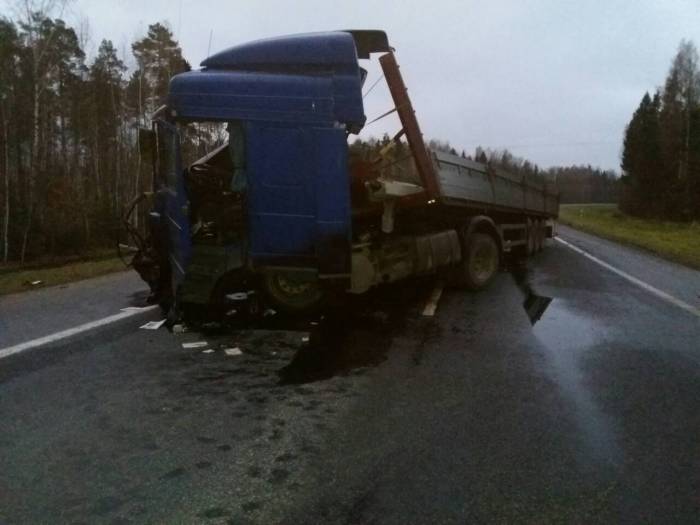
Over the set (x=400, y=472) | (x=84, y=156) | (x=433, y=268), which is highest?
(x=84, y=156)

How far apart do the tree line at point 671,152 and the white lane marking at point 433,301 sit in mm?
45852

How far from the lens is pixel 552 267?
12188 mm

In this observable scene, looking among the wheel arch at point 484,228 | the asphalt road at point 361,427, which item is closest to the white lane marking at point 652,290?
the asphalt road at point 361,427

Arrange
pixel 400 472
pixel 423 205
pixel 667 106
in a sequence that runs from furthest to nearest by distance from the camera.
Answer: pixel 667 106
pixel 423 205
pixel 400 472

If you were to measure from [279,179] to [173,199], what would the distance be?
1.42 metres

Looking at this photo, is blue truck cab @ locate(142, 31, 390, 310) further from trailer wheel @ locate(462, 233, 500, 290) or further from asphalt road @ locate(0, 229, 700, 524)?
trailer wheel @ locate(462, 233, 500, 290)

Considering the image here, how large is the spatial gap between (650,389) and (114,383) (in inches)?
167

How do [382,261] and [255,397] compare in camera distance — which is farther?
[382,261]

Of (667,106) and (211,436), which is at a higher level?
(667,106)

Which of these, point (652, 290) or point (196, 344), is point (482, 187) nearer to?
point (652, 290)

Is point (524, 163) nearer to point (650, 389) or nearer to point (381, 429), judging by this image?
point (650, 389)

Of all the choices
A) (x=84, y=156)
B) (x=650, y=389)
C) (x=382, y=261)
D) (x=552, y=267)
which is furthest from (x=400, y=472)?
(x=84, y=156)

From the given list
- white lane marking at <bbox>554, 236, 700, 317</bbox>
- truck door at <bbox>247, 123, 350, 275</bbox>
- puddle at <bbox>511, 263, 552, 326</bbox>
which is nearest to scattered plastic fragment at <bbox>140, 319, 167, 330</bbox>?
truck door at <bbox>247, 123, 350, 275</bbox>

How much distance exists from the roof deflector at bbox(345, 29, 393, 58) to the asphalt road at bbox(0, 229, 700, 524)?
11.4 feet
